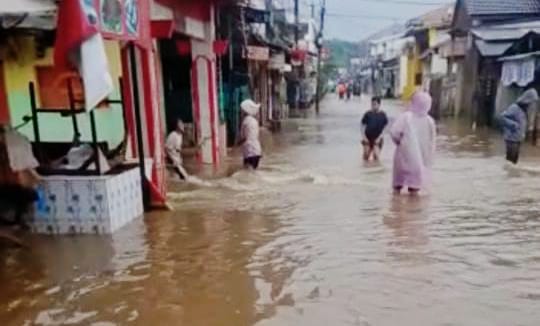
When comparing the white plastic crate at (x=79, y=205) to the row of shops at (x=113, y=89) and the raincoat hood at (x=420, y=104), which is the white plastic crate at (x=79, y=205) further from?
the raincoat hood at (x=420, y=104)

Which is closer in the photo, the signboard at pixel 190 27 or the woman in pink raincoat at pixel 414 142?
the woman in pink raincoat at pixel 414 142

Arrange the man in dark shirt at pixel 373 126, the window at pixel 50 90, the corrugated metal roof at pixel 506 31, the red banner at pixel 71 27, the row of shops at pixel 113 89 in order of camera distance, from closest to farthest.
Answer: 1. the red banner at pixel 71 27
2. the row of shops at pixel 113 89
3. the window at pixel 50 90
4. the man in dark shirt at pixel 373 126
5. the corrugated metal roof at pixel 506 31

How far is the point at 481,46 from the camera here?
2573cm

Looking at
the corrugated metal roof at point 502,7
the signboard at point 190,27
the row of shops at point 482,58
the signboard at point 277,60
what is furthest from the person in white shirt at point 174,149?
the corrugated metal roof at point 502,7

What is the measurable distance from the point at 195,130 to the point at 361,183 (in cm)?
479

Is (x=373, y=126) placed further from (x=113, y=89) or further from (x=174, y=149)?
(x=113, y=89)

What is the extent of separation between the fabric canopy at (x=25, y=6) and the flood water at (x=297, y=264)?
247 cm

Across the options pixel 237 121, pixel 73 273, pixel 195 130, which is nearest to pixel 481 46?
pixel 237 121

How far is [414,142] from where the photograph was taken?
10617 millimetres

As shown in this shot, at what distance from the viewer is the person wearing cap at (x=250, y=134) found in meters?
13.5

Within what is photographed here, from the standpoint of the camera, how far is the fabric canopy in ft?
19.5

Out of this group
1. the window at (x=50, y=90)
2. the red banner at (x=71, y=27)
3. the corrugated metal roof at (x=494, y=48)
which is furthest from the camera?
the corrugated metal roof at (x=494, y=48)

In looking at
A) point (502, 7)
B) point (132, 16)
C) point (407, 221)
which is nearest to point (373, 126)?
point (407, 221)

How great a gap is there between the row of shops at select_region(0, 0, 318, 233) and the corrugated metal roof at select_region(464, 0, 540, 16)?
13667 mm
